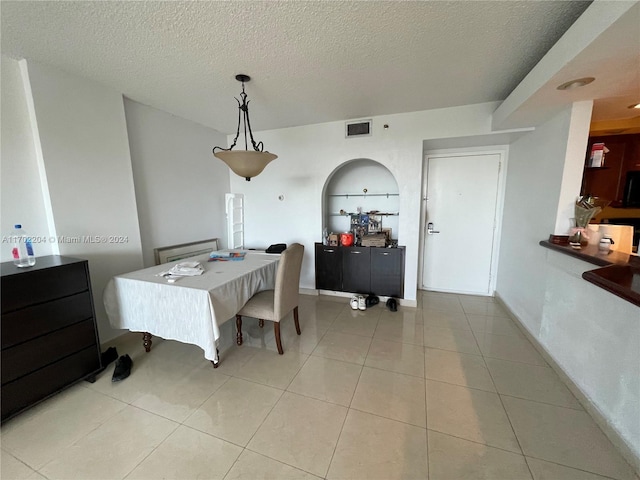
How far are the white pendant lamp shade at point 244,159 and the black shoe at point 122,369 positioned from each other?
1857mm

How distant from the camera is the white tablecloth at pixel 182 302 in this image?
1829 millimetres

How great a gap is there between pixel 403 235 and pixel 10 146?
12.5 ft

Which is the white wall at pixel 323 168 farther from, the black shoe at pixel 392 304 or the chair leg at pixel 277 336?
the chair leg at pixel 277 336

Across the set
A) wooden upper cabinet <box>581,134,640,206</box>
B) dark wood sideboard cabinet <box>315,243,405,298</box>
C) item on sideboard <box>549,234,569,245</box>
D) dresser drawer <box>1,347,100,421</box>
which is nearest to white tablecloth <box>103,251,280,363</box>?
dresser drawer <box>1,347,100,421</box>

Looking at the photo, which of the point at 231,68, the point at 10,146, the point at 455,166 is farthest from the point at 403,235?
the point at 10,146

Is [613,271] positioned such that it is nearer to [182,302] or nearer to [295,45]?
[295,45]

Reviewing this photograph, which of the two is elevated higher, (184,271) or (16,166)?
(16,166)

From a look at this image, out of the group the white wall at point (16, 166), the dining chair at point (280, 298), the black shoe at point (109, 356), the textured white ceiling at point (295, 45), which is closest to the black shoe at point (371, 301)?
the dining chair at point (280, 298)

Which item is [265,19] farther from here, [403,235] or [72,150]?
[403,235]

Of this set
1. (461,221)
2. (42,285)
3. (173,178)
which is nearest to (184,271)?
(42,285)

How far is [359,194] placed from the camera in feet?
12.7

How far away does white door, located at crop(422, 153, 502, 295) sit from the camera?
346 cm

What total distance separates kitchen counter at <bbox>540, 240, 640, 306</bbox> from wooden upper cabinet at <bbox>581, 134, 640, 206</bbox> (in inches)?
73.6

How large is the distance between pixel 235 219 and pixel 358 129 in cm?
226
